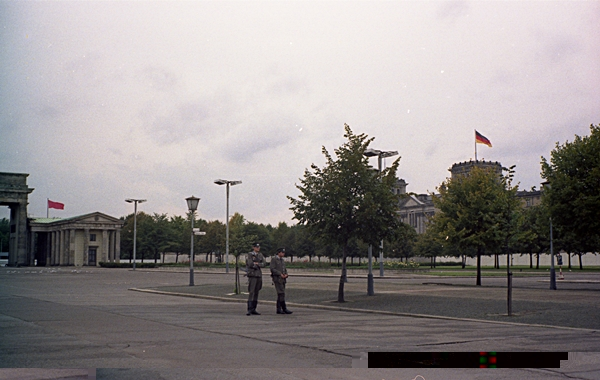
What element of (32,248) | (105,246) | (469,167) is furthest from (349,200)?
(32,248)

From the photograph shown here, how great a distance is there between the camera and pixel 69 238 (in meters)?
111

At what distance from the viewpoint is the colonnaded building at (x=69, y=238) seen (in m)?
108

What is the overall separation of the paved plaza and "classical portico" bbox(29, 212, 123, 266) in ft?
309

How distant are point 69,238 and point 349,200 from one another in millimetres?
98065

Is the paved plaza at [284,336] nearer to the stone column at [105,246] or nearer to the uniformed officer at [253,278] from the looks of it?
the uniformed officer at [253,278]

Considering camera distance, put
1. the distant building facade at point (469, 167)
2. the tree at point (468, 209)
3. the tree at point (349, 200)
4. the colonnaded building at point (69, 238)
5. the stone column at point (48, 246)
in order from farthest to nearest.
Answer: the stone column at point (48, 246) → the colonnaded building at point (69, 238) → the distant building facade at point (469, 167) → the tree at point (468, 209) → the tree at point (349, 200)

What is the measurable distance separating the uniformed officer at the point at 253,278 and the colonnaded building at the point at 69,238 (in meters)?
94.7

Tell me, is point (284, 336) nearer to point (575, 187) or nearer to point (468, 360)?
point (468, 360)

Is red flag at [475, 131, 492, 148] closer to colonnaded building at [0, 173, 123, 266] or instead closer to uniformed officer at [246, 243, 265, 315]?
uniformed officer at [246, 243, 265, 315]

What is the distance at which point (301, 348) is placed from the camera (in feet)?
34.3

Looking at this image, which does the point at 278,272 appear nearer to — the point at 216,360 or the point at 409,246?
the point at 216,360

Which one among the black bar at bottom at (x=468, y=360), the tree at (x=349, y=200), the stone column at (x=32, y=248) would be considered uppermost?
the tree at (x=349, y=200)

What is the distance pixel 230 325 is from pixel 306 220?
976 cm

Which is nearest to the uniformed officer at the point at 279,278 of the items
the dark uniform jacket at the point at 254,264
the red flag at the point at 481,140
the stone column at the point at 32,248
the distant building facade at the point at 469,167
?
the dark uniform jacket at the point at 254,264
